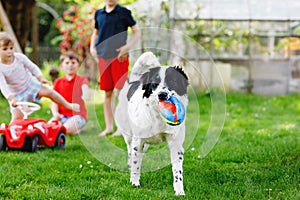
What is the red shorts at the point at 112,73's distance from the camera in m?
4.62

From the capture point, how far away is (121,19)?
5.54m

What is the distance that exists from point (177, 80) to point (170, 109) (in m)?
0.25

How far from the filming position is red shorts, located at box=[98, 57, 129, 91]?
4.62 meters

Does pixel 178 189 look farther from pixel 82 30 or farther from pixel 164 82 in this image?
pixel 82 30

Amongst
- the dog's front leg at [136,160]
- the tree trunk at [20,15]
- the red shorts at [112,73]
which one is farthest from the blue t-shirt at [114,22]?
the tree trunk at [20,15]

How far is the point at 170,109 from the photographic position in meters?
3.13

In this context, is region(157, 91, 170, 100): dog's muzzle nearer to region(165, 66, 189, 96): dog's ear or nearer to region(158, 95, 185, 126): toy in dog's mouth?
region(158, 95, 185, 126): toy in dog's mouth

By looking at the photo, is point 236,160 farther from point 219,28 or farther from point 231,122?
point 219,28

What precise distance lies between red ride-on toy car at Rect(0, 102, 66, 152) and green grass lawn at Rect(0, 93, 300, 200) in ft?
0.30

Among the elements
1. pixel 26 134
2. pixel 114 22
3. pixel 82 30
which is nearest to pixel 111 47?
pixel 114 22

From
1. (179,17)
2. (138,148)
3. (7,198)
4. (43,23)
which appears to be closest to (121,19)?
(138,148)

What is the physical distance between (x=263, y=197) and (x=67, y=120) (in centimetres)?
334

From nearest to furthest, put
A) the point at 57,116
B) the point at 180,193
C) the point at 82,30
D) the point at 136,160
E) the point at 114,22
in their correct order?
the point at 180,193 → the point at 136,160 → the point at 114,22 → the point at 57,116 → the point at 82,30

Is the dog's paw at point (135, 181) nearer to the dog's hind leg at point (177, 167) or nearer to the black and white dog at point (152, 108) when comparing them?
the black and white dog at point (152, 108)
